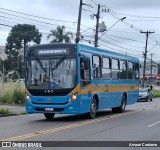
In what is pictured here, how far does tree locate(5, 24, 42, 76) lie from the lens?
321 feet

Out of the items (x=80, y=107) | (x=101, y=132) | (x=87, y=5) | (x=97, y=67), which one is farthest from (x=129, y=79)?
(x=87, y=5)

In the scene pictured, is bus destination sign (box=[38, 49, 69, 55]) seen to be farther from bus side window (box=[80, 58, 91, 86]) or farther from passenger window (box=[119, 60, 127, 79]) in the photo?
passenger window (box=[119, 60, 127, 79])

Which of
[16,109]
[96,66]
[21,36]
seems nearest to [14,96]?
[16,109]

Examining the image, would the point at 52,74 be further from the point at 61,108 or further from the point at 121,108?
the point at 121,108

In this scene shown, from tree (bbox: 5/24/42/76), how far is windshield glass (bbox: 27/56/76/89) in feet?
251

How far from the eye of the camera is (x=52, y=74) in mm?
18953

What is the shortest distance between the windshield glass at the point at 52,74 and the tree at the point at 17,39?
76.4 meters

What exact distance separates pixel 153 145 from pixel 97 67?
30.3ft

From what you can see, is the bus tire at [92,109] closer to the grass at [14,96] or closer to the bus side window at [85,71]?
the bus side window at [85,71]

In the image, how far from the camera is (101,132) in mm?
15109

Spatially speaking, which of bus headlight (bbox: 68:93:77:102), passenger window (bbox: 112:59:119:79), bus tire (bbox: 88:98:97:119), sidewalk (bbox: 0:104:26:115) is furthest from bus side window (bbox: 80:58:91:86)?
sidewalk (bbox: 0:104:26:115)

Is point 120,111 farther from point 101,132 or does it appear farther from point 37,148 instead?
point 37,148

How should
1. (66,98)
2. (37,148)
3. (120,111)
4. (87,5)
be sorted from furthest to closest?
1. (87,5)
2. (120,111)
3. (66,98)
4. (37,148)

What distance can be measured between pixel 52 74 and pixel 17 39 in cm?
8170
